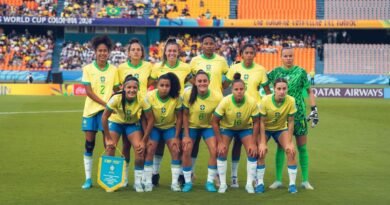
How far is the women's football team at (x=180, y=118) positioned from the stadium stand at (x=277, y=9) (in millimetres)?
41220

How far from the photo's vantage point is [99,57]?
33.6ft

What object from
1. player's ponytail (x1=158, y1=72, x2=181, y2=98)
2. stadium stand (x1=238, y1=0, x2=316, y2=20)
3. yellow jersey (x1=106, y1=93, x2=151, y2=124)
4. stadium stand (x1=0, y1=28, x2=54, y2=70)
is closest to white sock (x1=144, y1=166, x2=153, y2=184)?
yellow jersey (x1=106, y1=93, x2=151, y2=124)

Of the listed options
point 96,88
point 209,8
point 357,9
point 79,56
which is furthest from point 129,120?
point 357,9

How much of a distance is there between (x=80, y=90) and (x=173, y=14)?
659 inches

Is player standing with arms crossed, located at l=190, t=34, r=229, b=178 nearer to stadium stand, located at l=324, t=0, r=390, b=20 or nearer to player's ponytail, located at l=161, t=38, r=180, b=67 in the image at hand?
player's ponytail, located at l=161, t=38, r=180, b=67

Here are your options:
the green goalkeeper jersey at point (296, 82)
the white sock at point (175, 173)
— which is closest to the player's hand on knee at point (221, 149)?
the white sock at point (175, 173)

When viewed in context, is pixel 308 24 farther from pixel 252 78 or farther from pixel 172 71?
pixel 172 71

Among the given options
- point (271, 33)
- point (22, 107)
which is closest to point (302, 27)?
point (271, 33)

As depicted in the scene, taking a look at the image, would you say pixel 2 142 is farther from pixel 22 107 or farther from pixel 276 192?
pixel 22 107

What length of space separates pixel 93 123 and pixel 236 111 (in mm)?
2151

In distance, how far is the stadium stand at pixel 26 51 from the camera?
47.8 m

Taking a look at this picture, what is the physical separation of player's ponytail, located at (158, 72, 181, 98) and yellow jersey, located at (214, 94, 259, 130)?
2.18 feet

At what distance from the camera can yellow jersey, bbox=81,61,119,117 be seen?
10.2m

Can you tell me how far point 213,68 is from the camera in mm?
10766
